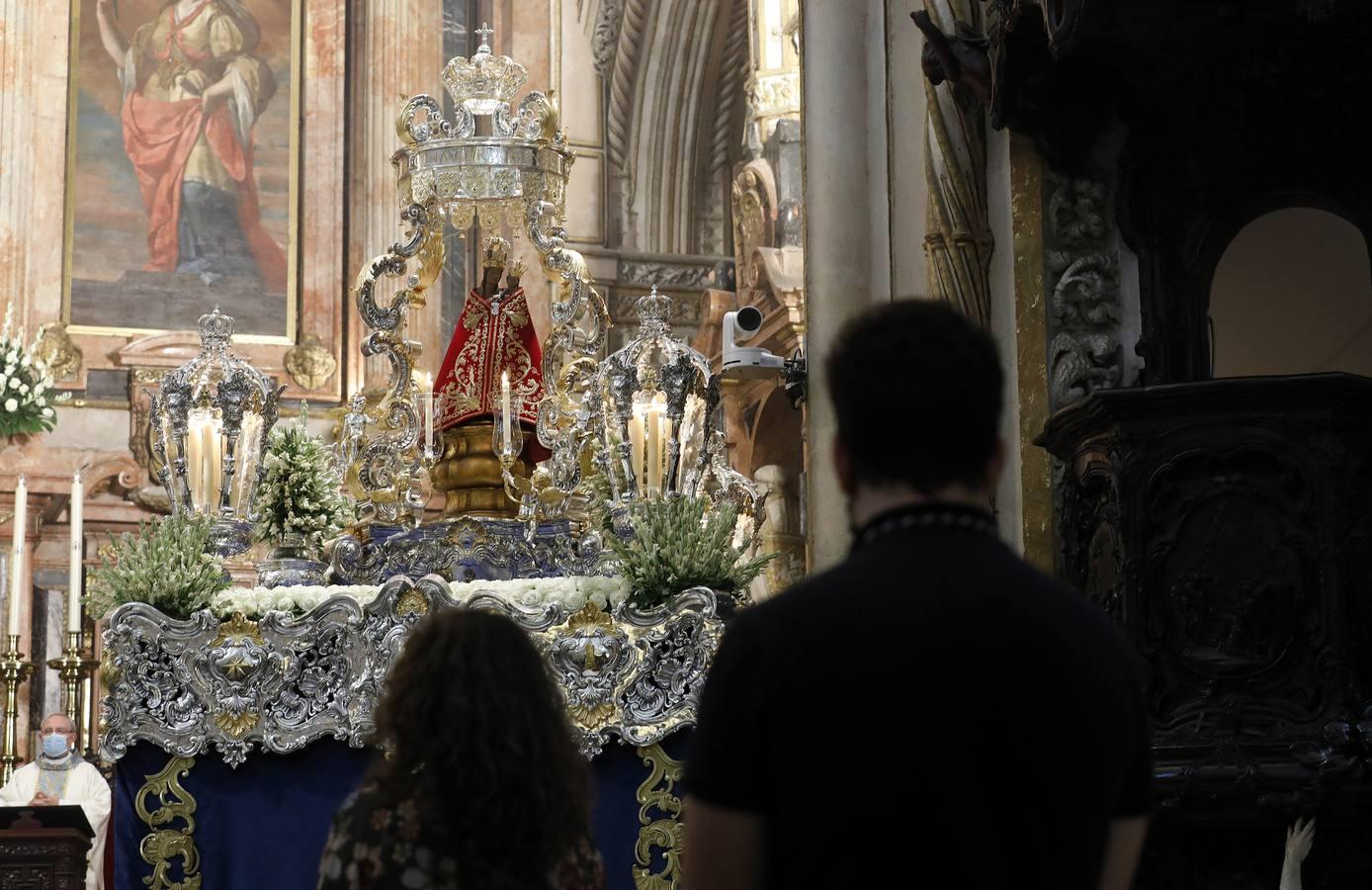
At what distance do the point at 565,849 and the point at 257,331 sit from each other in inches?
480

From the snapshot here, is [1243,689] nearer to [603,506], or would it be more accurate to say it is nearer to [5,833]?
[603,506]

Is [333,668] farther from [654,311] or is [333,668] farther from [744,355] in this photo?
[744,355]

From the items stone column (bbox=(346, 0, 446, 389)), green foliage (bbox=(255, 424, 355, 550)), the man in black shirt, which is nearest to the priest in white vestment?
green foliage (bbox=(255, 424, 355, 550))

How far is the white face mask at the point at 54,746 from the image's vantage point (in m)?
10.8

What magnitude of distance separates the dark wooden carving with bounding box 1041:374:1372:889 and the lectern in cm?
470

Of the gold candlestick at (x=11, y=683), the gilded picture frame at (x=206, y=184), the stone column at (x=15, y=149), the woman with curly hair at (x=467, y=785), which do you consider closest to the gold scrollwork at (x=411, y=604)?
the gold candlestick at (x=11, y=683)

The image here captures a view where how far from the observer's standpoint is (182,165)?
48.3 feet

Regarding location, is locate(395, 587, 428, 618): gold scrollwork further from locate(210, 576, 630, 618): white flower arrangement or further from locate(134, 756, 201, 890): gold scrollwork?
locate(134, 756, 201, 890): gold scrollwork

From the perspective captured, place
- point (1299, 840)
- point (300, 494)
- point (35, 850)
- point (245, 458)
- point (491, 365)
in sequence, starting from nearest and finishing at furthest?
point (1299, 840), point (245, 458), point (300, 494), point (35, 850), point (491, 365)

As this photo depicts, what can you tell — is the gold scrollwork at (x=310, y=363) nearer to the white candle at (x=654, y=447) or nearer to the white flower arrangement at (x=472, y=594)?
the white flower arrangement at (x=472, y=594)

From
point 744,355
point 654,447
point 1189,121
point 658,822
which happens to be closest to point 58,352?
point 744,355

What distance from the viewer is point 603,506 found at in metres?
7.92

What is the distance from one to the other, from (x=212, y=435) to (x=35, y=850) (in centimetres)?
188

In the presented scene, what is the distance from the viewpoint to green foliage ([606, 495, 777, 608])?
739cm
